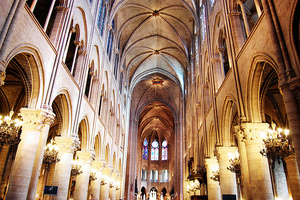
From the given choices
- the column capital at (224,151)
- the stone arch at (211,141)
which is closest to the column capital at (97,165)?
the stone arch at (211,141)

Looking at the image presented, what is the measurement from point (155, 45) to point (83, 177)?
62.5 feet

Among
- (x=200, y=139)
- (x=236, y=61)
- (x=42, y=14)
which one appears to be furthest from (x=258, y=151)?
(x=42, y=14)

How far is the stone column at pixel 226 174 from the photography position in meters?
11.3

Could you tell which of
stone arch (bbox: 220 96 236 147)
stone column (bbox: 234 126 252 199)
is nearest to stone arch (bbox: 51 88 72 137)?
stone arch (bbox: 220 96 236 147)

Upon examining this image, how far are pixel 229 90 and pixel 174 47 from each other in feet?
59.6

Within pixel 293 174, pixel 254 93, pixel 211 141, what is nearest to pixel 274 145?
pixel 254 93

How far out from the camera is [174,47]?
2770cm

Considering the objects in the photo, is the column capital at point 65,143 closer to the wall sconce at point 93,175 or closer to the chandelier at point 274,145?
the wall sconce at point 93,175

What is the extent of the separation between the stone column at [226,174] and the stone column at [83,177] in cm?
721

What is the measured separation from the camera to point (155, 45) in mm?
28719

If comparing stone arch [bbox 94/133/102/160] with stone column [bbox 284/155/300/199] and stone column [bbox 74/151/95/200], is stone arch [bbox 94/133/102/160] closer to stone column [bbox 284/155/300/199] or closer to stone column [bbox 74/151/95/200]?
stone column [bbox 74/151/95/200]

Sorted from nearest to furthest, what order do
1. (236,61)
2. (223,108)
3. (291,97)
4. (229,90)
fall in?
(291,97)
(236,61)
(229,90)
(223,108)

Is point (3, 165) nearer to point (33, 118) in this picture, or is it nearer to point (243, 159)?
point (33, 118)

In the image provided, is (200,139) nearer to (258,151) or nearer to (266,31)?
(258,151)
